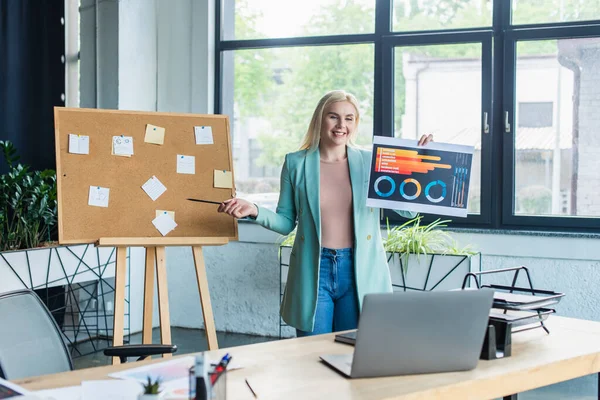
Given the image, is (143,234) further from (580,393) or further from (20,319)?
(580,393)

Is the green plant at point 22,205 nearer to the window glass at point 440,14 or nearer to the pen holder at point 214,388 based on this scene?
the window glass at point 440,14

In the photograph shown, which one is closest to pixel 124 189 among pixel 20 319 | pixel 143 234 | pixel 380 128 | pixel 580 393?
pixel 143 234

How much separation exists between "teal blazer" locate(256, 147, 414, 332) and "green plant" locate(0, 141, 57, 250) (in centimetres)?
198

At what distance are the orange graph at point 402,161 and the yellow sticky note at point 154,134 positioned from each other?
1.13 metres

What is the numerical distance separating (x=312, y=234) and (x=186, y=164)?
3.04ft

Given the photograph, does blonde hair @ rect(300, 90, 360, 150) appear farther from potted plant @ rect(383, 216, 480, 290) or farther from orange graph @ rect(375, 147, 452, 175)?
potted plant @ rect(383, 216, 480, 290)

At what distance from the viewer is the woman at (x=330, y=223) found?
9.06ft

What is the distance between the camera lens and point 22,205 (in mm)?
4359

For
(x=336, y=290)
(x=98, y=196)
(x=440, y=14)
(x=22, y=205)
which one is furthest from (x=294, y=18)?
(x=336, y=290)

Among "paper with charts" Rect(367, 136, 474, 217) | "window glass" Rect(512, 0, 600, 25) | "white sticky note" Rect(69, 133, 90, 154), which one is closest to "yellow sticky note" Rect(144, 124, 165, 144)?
"white sticky note" Rect(69, 133, 90, 154)

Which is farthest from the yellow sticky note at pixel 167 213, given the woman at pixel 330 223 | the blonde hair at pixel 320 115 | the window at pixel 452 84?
the window at pixel 452 84

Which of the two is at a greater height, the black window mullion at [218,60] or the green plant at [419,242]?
the black window mullion at [218,60]

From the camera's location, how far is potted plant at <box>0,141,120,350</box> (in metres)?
4.18

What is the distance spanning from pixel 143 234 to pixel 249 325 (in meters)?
2.22
